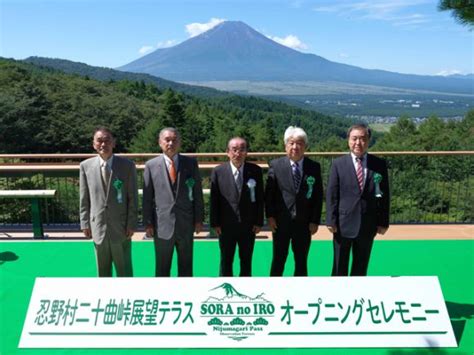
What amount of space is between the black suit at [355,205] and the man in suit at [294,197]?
0.38 ft

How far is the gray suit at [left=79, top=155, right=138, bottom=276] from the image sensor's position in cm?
313

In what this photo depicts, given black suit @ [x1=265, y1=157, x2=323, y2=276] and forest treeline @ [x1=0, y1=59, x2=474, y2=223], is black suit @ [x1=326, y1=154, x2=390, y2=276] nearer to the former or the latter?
black suit @ [x1=265, y1=157, x2=323, y2=276]

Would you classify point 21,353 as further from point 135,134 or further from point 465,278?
point 135,134

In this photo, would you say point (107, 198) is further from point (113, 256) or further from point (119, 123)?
point (119, 123)

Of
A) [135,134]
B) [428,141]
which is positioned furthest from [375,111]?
A: [428,141]

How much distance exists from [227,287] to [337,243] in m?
0.99

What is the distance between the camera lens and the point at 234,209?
3.18 meters

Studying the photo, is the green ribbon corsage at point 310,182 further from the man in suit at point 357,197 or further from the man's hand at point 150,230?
the man's hand at point 150,230

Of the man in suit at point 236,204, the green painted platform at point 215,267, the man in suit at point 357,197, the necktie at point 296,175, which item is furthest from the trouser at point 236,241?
the green painted platform at point 215,267

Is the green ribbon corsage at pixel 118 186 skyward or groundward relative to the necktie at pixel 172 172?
groundward

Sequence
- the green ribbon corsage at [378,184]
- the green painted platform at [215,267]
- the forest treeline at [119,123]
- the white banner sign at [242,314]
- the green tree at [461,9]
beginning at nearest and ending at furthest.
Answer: the white banner sign at [242,314] < the green painted platform at [215,267] < the green ribbon corsage at [378,184] < the green tree at [461,9] < the forest treeline at [119,123]

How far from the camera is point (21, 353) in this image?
2.73 m

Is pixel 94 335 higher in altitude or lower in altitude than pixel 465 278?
higher

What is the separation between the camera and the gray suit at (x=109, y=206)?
313 centimetres
